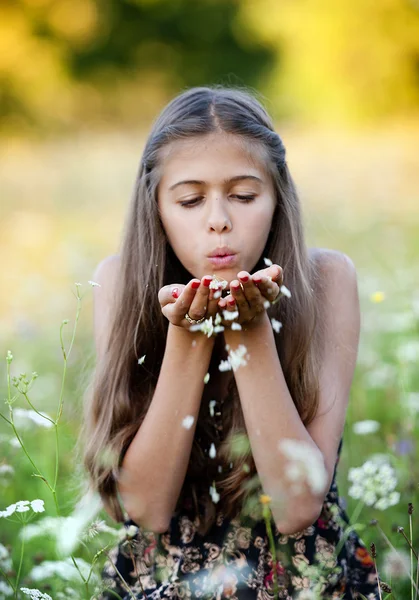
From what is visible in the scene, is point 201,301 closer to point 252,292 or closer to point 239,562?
point 252,292

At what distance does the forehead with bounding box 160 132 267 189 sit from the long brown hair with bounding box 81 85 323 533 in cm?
2

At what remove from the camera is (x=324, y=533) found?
6.05 ft

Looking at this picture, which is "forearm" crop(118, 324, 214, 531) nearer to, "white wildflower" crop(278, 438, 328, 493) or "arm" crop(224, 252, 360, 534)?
"arm" crop(224, 252, 360, 534)

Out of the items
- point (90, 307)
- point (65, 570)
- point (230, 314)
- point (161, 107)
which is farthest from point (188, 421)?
point (161, 107)

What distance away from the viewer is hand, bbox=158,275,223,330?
146cm

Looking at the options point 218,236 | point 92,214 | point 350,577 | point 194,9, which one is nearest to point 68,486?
point 350,577

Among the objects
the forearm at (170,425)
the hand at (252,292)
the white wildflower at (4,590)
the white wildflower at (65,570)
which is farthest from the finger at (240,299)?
the white wildflower at (4,590)

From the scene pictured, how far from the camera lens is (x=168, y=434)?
1656 mm

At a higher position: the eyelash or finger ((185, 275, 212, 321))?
the eyelash

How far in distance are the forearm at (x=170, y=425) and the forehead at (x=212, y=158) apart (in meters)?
0.34

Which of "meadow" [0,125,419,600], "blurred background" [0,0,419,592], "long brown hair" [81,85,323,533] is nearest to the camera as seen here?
"long brown hair" [81,85,323,533]

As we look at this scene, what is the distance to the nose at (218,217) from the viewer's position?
1.64 metres

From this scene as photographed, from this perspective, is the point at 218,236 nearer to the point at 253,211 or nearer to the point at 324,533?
the point at 253,211

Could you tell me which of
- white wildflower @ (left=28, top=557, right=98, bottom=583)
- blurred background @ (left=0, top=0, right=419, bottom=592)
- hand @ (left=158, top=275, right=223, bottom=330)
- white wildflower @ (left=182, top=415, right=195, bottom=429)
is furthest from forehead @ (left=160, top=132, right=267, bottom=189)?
blurred background @ (left=0, top=0, right=419, bottom=592)
